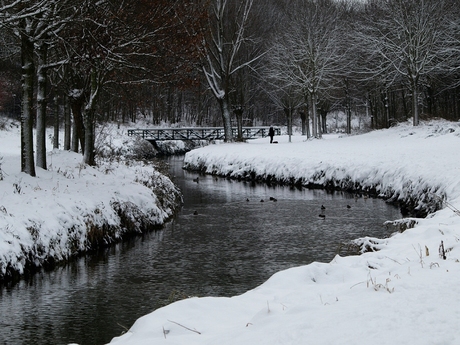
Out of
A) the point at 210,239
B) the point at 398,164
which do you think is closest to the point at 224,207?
the point at 210,239

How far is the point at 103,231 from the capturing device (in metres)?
13.9

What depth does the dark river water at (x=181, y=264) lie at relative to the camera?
8039 mm

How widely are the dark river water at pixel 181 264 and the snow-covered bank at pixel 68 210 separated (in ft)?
1.76

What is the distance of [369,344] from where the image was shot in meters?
3.74

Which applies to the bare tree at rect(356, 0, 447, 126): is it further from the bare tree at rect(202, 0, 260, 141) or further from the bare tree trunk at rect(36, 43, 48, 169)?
the bare tree trunk at rect(36, 43, 48, 169)

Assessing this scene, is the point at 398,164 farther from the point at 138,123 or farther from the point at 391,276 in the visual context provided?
the point at 138,123

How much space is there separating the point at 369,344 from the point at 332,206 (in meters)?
15.7

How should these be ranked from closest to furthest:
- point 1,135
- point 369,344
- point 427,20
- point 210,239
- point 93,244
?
point 369,344
point 93,244
point 210,239
point 427,20
point 1,135

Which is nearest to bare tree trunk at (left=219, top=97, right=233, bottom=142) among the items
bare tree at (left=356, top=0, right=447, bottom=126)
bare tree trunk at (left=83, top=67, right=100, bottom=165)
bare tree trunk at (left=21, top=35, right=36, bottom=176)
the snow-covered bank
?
bare tree at (left=356, top=0, right=447, bottom=126)

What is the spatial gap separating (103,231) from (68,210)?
51.2 inches

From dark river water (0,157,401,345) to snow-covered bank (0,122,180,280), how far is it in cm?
54

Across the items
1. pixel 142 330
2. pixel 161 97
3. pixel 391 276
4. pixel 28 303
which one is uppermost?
pixel 161 97

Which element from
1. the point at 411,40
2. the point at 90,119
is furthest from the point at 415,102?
the point at 90,119

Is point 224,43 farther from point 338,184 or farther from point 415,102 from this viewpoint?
point 338,184
